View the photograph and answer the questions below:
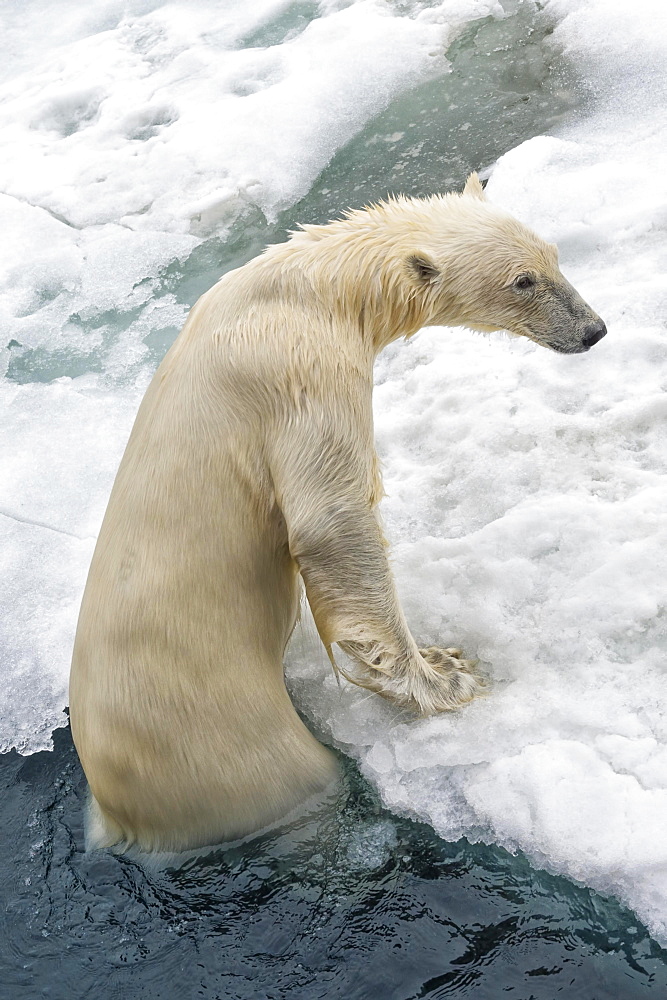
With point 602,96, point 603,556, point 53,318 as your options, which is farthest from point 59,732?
point 602,96

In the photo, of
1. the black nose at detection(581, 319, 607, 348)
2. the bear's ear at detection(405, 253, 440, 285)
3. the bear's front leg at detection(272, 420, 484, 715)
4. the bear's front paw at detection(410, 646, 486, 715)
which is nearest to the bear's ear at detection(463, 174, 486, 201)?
the bear's ear at detection(405, 253, 440, 285)

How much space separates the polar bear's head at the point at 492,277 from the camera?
3098 millimetres

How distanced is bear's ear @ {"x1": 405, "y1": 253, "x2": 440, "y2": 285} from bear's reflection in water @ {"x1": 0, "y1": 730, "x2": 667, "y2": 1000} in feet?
5.37

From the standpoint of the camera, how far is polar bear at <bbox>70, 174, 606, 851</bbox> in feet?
9.11

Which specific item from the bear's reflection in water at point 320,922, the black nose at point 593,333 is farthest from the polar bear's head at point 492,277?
the bear's reflection in water at point 320,922

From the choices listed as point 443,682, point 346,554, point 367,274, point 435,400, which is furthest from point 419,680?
point 435,400

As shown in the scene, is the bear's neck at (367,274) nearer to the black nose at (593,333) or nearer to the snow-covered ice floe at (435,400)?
the black nose at (593,333)

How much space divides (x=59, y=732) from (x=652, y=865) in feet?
7.00

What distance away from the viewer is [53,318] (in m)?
5.72

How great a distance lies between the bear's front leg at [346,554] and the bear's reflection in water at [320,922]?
16.2 inches

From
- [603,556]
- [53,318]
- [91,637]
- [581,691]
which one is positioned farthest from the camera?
[53,318]

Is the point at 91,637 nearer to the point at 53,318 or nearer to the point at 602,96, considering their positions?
the point at 53,318

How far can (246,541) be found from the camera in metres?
2.89

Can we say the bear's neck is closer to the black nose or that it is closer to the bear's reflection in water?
the black nose
